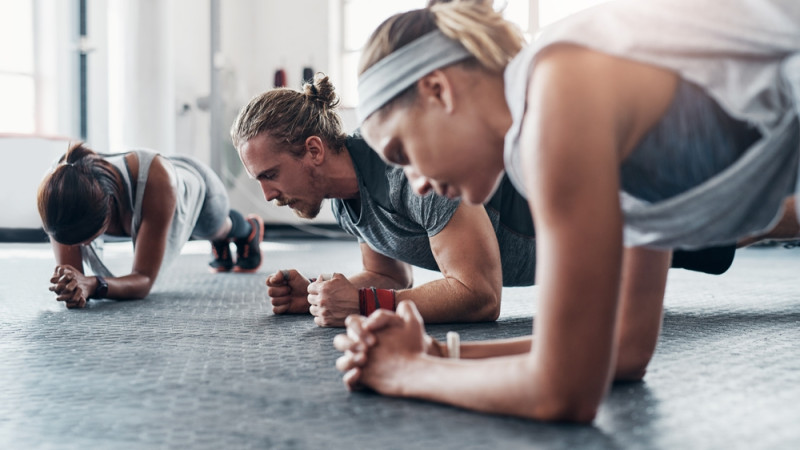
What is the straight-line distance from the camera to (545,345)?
699 mm

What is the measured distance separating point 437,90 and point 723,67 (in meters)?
0.30

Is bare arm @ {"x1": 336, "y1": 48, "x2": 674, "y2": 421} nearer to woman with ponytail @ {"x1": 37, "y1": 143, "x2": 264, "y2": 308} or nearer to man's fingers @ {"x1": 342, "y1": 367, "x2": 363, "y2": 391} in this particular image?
man's fingers @ {"x1": 342, "y1": 367, "x2": 363, "y2": 391}

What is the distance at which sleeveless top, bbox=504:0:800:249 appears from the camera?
0.69 metres

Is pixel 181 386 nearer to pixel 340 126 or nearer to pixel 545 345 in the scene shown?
pixel 545 345

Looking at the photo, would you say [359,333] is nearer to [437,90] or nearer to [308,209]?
[437,90]

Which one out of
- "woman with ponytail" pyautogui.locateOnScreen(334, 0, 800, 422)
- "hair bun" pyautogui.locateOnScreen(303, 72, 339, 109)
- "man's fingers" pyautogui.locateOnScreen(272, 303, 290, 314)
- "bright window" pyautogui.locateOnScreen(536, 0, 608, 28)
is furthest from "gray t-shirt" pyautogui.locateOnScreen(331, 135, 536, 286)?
"bright window" pyautogui.locateOnScreen(536, 0, 608, 28)

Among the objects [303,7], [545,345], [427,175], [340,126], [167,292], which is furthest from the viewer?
[303,7]

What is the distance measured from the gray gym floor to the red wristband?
0.09 metres

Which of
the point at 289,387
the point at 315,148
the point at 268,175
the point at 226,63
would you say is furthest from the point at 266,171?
the point at 226,63

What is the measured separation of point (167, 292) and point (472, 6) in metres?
1.66

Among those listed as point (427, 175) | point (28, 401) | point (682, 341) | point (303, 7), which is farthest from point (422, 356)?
point (303, 7)

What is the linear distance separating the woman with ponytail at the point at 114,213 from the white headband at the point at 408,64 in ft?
4.02

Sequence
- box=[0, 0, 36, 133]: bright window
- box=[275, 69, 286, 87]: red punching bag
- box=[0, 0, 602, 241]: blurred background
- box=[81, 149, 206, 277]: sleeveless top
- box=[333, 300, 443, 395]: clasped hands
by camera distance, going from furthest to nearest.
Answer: box=[275, 69, 286, 87]: red punching bag < box=[0, 0, 36, 133]: bright window < box=[0, 0, 602, 241]: blurred background < box=[81, 149, 206, 277]: sleeveless top < box=[333, 300, 443, 395]: clasped hands

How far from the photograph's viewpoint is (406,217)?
1.59m
